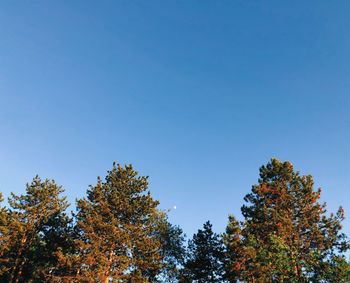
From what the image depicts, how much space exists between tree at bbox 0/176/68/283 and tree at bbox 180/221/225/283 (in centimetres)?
1437

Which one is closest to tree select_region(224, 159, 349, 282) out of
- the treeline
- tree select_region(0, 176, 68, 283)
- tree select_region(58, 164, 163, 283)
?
the treeline

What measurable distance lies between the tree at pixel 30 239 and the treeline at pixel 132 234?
0.10 metres

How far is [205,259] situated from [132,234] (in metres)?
9.91

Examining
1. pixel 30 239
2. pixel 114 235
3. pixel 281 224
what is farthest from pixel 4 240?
pixel 281 224

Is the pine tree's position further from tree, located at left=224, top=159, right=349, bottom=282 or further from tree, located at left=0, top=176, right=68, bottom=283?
tree, located at left=224, top=159, right=349, bottom=282

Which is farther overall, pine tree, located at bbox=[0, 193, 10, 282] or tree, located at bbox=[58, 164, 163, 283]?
pine tree, located at bbox=[0, 193, 10, 282]

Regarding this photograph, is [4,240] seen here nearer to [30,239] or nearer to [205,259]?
[30,239]

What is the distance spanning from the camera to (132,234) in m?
27.9

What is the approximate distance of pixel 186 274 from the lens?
34875mm

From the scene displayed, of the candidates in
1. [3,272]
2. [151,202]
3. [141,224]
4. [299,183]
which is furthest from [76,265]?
[299,183]

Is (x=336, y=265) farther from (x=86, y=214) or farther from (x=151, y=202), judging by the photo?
(x=86, y=214)

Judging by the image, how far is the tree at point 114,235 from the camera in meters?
26.1

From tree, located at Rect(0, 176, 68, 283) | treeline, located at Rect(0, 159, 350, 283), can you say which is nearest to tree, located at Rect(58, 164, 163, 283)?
treeline, located at Rect(0, 159, 350, 283)

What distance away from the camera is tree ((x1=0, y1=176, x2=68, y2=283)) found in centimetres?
3189
